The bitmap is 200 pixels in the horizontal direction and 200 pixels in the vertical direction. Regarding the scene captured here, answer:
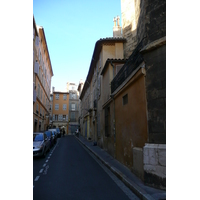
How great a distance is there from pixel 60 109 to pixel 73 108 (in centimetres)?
391

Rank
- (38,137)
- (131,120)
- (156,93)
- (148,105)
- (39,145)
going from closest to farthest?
(156,93) → (148,105) → (131,120) → (39,145) → (38,137)

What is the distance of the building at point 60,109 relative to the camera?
60000mm

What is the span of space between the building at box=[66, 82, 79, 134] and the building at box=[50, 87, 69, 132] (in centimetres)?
121

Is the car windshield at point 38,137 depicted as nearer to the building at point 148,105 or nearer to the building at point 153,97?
the building at point 148,105

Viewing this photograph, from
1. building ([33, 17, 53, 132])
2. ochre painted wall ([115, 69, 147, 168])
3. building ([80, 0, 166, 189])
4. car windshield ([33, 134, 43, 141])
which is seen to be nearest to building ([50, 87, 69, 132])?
building ([33, 17, 53, 132])

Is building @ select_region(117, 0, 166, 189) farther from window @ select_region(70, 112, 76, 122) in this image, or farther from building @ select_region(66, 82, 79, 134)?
window @ select_region(70, 112, 76, 122)

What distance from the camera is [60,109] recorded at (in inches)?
2415

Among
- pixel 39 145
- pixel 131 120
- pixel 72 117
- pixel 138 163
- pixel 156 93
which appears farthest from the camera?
pixel 72 117

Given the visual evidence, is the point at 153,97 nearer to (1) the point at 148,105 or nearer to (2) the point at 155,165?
(1) the point at 148,105

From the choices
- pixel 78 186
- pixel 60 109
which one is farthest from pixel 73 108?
pixel 78 186

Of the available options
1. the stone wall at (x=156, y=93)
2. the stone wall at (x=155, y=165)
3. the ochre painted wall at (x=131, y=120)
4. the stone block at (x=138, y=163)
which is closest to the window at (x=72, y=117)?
the ochre painted wall at (x=131, y=120)

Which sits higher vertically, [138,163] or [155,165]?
[155,165]

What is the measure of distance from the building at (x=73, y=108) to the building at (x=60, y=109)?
3.95 feet
